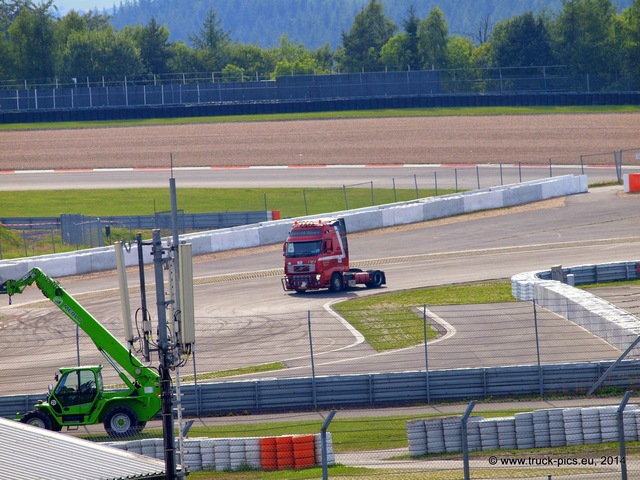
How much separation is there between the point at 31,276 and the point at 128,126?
198 ft

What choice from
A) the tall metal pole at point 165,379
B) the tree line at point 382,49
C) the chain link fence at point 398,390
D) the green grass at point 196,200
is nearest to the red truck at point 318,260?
the chain link fence at point 398,390

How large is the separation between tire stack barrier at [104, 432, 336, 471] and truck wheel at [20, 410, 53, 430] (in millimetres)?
3399

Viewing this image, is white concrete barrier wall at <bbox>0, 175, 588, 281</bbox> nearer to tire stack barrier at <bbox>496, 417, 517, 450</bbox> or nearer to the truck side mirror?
the truck side mirror

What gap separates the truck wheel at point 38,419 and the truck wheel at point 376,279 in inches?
667

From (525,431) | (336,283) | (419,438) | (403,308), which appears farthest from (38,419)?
(336,283)

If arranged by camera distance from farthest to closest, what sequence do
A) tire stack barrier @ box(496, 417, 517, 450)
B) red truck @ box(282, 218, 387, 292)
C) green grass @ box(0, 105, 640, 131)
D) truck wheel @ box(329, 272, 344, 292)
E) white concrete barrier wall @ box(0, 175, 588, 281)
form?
green grass @ box(0, 105, 640, 131) < white concrete barrier wall @ box(0, 175, 588, 281) < truck wheel @ box(329, 272, 344, 292) < red truck @ box(282, 218, 387, 292) < tire stack barrier @ box(496, 417, 517, 450)

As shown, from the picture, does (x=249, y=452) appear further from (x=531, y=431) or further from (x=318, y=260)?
(x=318, y=260)

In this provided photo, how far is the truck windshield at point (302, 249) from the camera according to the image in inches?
1357

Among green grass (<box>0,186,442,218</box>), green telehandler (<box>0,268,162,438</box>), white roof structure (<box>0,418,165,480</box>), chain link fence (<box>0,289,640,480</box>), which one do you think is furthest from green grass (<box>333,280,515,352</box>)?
green grass (<box>0,186,442,218</box>)

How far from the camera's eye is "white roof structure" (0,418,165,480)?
12891mm

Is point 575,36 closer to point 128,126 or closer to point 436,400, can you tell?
point 128,126

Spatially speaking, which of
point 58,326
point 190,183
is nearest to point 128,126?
point 190,183

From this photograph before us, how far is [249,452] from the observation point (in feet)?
55.3

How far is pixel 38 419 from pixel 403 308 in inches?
531
